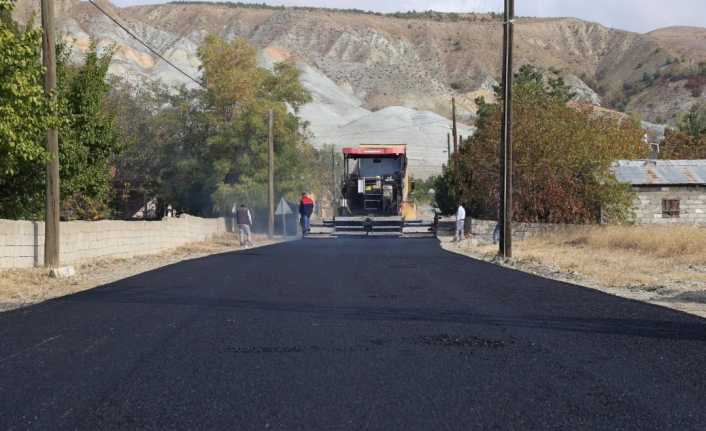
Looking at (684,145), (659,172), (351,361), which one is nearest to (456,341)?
(351,361)

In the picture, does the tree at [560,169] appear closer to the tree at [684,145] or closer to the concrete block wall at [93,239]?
the concrete block wall at [93,239]

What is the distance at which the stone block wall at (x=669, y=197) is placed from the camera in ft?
175

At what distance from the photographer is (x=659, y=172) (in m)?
54.7

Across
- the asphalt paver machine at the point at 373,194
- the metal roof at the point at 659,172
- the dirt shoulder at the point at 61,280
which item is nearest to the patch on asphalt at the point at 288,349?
the dirt shoulder at the point at 61,280

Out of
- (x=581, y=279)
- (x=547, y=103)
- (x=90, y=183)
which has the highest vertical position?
(x=547, y=103)

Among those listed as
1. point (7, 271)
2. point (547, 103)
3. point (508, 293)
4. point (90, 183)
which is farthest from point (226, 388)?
point (547, 103)

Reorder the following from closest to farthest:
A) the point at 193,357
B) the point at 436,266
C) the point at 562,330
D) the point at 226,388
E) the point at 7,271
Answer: the point at 226,388 → the point at 193,357 → the point at 562,330 → the point at 7,271 → the point at 436,266

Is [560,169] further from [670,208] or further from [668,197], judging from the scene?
[670,208]

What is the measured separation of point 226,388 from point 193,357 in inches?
70.6

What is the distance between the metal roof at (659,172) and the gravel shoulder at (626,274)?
59.0 feet

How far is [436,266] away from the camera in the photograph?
86.4 feet

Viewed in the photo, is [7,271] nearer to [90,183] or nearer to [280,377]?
[90,183]

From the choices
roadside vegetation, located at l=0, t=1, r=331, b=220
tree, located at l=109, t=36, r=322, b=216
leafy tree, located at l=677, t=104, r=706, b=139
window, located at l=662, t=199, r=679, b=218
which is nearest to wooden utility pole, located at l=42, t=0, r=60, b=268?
roadside vegetation, located at l=0, t=1, r=331, b=220

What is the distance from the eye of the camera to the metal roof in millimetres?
53156
